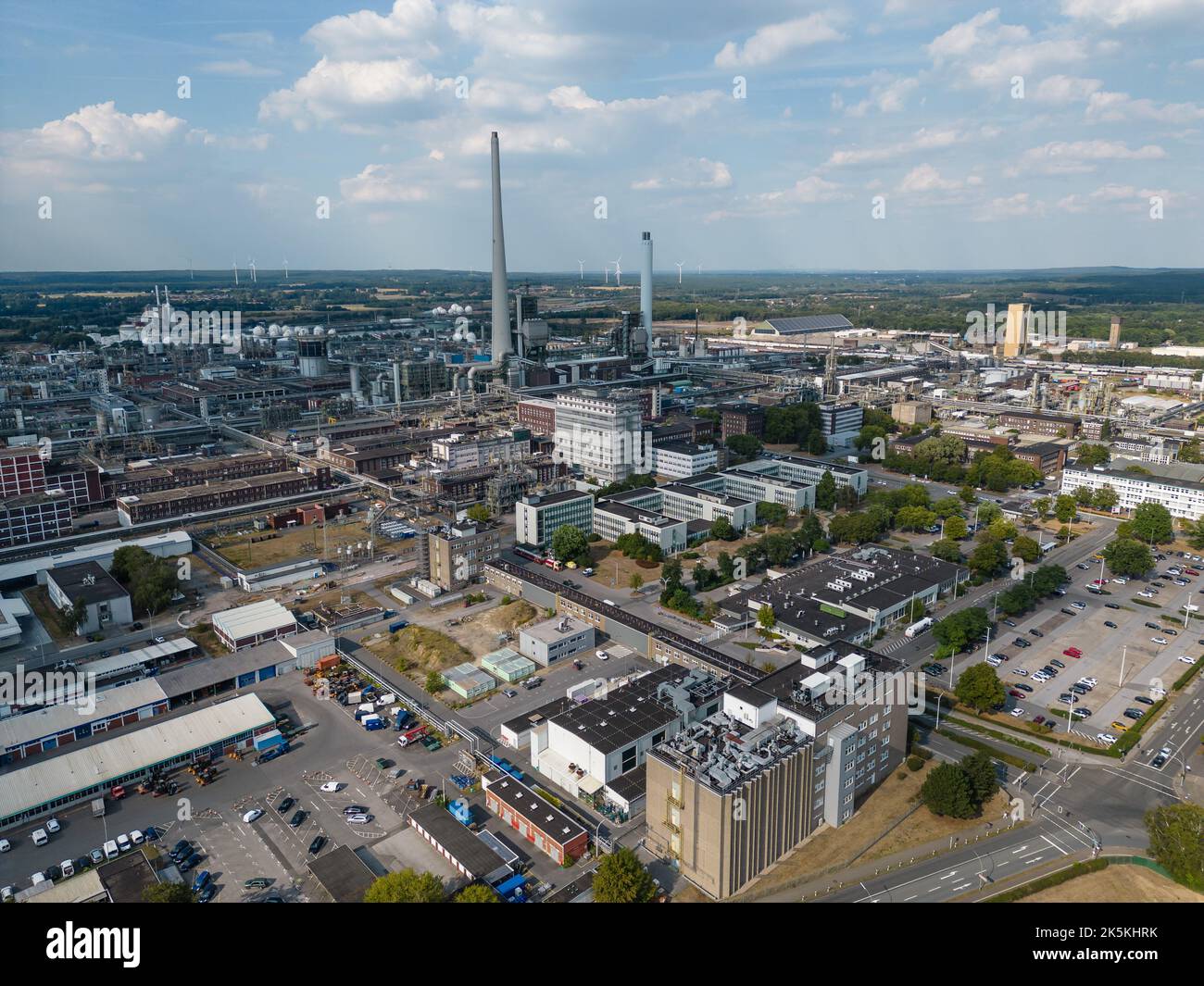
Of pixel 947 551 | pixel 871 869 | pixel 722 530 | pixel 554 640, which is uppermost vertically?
pixel 722 530

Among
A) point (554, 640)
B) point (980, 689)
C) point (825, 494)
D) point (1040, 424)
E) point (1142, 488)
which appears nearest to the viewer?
point (980, 689)

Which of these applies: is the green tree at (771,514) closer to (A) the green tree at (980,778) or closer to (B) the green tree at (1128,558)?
(B) the green tree at (1128,558)

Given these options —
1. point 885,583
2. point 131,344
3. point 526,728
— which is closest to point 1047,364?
point 885,583

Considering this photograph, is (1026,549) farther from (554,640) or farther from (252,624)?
(252,624)

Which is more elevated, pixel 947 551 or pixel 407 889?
pixel 947 551

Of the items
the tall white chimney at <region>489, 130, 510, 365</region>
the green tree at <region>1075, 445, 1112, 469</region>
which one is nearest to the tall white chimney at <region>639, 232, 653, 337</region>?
the tall white chimney at <region>489, 130, 510, 365</region>

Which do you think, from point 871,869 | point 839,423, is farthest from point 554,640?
point 839,423

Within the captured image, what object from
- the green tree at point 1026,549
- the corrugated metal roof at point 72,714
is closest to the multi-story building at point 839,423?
the green tree at point 1026,549

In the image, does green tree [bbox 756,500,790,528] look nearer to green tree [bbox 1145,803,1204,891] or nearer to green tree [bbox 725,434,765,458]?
green tree [bbox 725,434,765,458]
